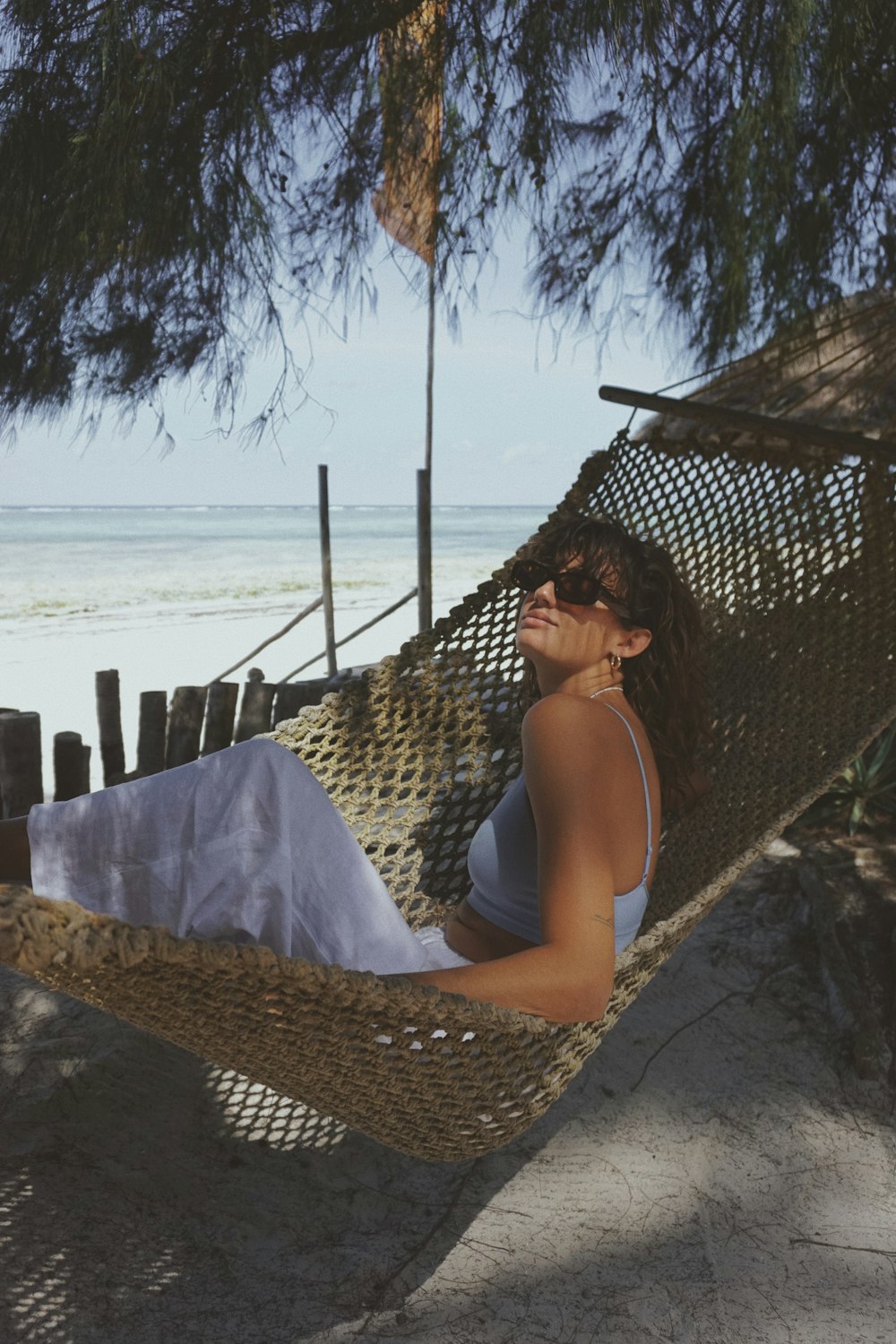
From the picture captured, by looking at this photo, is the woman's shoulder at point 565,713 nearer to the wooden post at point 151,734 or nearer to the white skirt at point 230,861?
the white skirt at point 230,861

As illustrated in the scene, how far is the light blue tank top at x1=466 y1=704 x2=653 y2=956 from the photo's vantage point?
1362 millimetres

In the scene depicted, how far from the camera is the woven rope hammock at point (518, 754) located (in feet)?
3.61

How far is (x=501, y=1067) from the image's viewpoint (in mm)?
1193

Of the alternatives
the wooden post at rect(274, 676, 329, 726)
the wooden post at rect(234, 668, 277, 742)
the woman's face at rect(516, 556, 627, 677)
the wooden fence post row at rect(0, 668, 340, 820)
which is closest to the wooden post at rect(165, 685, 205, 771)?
the wooden fence post row at rect(0, 668, 340, 820)

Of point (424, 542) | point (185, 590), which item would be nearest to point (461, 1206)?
→ point (424, 542)

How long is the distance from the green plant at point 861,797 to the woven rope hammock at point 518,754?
2.83ft

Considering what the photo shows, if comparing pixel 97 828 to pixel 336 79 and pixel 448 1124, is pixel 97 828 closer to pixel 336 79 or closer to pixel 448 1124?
pixel 448 1124

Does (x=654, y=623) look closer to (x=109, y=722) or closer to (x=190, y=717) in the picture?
(x=190, y=717)

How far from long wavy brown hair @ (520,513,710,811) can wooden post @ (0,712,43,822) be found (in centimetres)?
169

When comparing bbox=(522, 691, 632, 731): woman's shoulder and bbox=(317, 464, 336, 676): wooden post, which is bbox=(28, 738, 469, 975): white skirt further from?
bbox=(317, 464, 336, 676): wooden post

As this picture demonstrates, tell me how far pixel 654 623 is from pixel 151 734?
2.10 m

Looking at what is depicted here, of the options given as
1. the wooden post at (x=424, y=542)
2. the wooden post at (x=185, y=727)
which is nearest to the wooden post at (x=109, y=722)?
the wooden post at (x=185, y=727)

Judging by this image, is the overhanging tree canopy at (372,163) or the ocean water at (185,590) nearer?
the overhanging tree canopy at (372,163)

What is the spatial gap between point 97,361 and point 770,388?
2090 millimetres
